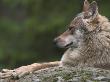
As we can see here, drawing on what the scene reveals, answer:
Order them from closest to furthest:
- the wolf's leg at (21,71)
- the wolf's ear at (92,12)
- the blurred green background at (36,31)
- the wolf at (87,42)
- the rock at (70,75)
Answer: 1. the rock at (70,75)
2. the wolf's leg at (21,71)
3. the wolf at (87,42)
4. the wolf's ear at (92,12)
5. the blurred green background at (36,31)

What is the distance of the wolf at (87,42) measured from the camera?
1499 centimetres

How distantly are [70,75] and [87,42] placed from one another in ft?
4.63

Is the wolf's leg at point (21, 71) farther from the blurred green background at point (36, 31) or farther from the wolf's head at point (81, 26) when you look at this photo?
the blurred green background at point (36, 31)

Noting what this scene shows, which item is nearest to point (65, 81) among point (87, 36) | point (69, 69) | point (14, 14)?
point (69, 69)

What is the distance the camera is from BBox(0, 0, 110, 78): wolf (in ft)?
49.2

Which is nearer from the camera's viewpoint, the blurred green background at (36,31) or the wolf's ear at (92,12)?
the wolf's ear at (92,12)

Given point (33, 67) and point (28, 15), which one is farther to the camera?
point (28, 15)

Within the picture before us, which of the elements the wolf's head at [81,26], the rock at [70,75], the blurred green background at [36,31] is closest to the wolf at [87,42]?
the wolf's head at [81,26]

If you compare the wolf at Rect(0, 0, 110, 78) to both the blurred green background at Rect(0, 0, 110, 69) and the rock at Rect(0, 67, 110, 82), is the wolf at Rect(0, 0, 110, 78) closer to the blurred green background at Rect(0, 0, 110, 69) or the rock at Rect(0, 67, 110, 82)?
the rock at Rect(0, 67, 110, 82)

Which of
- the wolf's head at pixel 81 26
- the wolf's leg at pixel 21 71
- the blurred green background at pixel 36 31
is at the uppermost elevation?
the blurred green background at pixel 36 31

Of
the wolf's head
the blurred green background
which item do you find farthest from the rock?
the blurred green background

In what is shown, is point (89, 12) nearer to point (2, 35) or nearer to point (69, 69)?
point (69, 69)

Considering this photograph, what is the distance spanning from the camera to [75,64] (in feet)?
49.8

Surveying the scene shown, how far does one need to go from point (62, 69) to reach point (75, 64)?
0.87 meters
